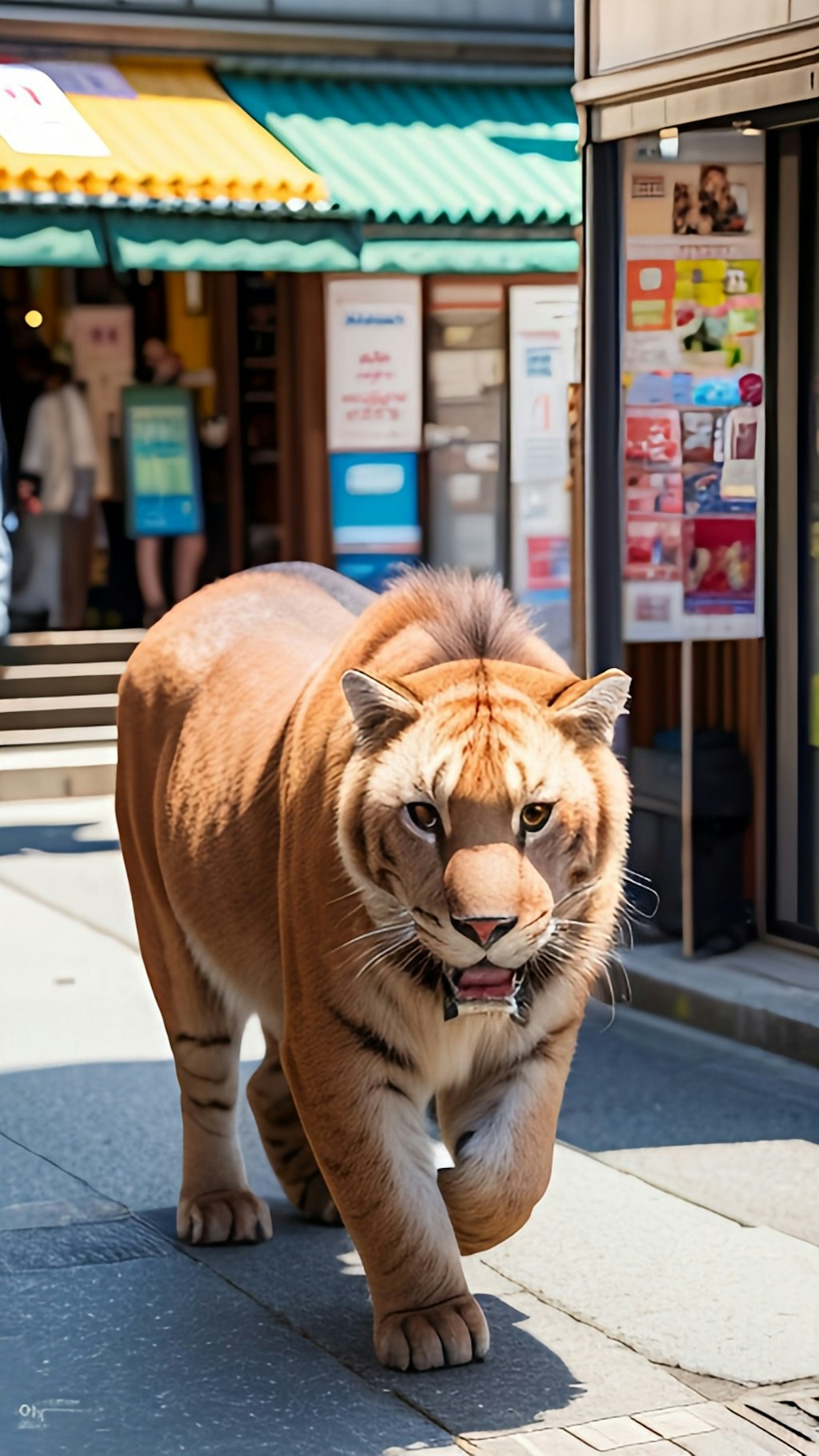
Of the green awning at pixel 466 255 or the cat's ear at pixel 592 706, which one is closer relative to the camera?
the cat's ear at pixel 592 706

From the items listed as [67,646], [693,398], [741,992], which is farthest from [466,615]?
[67,646]

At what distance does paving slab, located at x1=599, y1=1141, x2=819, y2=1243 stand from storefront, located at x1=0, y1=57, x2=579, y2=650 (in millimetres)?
7817

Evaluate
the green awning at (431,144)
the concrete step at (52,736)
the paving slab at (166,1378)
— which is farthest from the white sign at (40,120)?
the paving slab at (166,1378)

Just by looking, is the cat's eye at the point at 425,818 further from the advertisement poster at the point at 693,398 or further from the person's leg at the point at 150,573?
the person's leg at the point at 150,573

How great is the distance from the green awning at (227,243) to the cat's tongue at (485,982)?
8.92 meters

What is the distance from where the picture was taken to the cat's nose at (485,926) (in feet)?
12.1

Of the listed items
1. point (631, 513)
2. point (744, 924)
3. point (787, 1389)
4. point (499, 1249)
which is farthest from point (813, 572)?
point (787, 1389)

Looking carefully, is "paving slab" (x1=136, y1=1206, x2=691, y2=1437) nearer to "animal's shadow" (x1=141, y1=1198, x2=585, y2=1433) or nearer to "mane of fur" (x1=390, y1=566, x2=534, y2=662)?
"animal's shadow" (x1=141, y1=1198, x2=585, y2=1433)

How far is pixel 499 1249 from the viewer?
5047 mm

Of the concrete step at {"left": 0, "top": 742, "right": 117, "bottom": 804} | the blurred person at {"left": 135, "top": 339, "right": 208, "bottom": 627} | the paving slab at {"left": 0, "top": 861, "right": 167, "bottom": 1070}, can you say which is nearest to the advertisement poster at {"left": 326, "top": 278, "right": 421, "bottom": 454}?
the blurred person at {"left": 135, "top": 339, "right": 208, "bottom": 627}

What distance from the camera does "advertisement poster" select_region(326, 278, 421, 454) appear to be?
542 inches

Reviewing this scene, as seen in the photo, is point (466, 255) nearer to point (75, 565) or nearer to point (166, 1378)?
point (75, 565)

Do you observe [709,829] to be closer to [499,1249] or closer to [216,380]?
[499,1249]

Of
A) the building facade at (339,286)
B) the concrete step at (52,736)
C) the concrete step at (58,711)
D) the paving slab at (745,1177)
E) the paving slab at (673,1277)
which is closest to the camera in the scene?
the paving slab at (673,1277)
